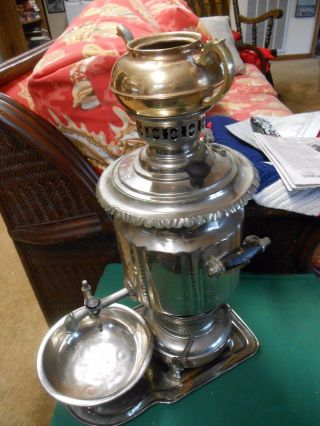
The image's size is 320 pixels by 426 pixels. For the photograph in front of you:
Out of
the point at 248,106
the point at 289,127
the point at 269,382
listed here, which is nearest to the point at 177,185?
the point at 269,382

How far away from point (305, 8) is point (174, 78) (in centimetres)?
388

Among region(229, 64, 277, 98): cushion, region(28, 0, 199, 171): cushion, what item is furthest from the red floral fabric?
region(229, 64, 277, 98): cushion

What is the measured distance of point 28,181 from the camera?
86 cm

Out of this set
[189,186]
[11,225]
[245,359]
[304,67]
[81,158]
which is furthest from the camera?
[304,67]

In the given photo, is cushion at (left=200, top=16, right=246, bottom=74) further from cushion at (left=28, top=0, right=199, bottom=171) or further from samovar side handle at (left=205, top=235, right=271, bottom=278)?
samovar side handle at (left=205, top=235, right=271, bottom=278)

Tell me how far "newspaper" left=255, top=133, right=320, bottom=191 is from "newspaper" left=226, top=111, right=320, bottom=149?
4 cm

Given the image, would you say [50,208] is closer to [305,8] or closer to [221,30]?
[221,30]

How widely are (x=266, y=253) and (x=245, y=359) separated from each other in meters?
0.36

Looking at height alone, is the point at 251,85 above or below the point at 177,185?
below

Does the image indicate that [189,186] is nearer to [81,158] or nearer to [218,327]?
[218,327]

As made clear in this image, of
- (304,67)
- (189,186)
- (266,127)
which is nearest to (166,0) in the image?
(266,127)

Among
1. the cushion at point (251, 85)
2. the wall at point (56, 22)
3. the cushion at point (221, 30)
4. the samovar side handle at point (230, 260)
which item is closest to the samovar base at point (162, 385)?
the samovar side handle at point (230, 260)

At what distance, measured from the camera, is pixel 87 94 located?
76cm

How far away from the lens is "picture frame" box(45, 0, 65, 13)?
350cm
